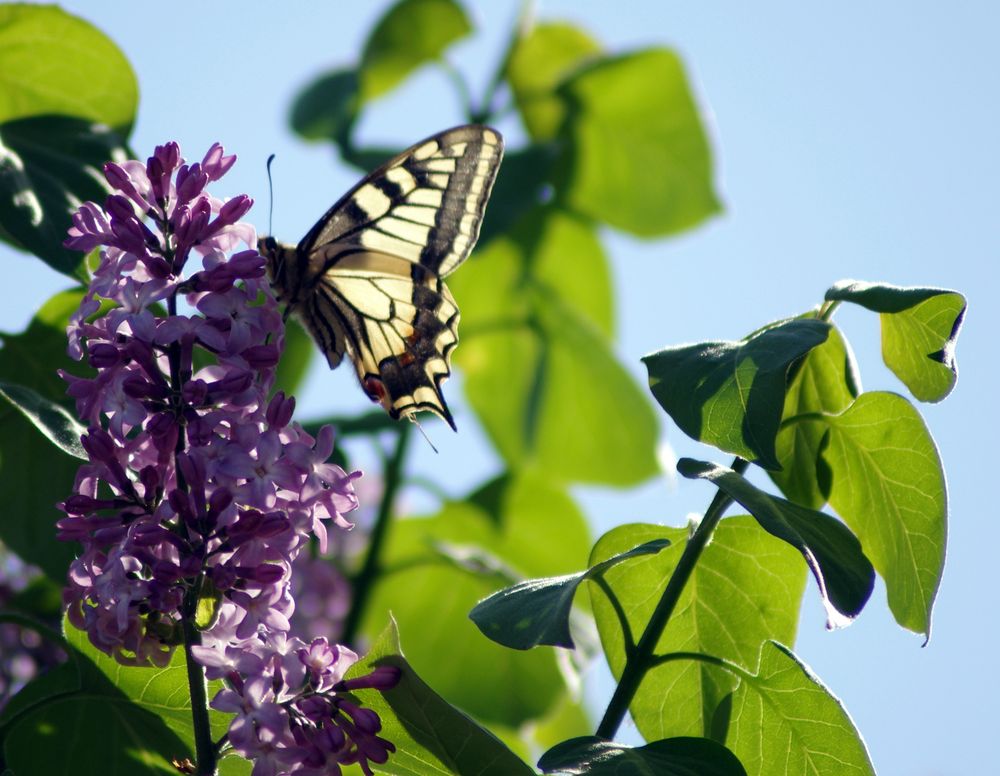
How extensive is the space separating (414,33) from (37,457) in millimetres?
2171

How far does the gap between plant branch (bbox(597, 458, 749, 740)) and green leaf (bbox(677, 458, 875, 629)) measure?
106 millimetres

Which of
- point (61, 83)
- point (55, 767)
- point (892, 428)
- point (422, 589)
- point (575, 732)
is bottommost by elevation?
point (575, 732)

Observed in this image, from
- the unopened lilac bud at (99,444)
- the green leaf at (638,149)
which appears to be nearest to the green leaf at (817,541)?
the unopened lilac bud at (99,444)

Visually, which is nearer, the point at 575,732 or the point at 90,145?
the point at 90,145

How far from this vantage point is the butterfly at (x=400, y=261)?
1.80 metres

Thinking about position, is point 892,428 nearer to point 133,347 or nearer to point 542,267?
point 133,347

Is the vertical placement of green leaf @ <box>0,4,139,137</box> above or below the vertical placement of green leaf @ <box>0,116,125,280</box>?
above

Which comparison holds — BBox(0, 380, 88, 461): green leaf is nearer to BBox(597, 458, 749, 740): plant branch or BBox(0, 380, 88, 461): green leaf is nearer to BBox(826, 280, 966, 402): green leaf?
BBox(597, 458, 749, 740): plant branch

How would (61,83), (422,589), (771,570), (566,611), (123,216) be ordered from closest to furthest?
1. (566,611)
2. (123,216)
3. (771,570)
4. (61,83)
5. (422,589)

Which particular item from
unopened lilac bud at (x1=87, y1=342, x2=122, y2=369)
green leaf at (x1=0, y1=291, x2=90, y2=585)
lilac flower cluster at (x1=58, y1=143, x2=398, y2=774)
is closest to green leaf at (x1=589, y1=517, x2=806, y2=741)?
lilac flower cluster at (x1=58, y1=143, x2=398, y2=774)

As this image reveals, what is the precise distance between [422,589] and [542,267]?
1.11 m

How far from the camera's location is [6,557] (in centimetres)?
247

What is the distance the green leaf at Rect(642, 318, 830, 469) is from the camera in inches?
45.4

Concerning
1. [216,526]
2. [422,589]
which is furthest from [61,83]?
[422,589]
